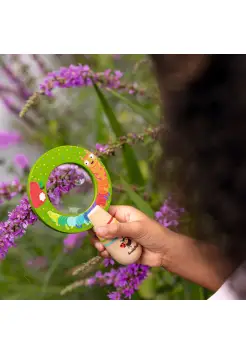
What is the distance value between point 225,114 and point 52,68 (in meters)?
0.35

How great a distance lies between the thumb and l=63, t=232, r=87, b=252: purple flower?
0.66 feet

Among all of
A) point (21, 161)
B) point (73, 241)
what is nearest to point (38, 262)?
point (73, 241)

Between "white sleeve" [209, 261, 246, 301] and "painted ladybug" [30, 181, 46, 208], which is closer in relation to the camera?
"painted ladybug" [30, 181, 46, 208]

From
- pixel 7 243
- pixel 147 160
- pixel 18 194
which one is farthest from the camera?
pixel 147 160

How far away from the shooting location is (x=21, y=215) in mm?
626

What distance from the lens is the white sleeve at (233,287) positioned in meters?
0.76

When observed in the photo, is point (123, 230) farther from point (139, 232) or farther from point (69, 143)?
point (69, 143)

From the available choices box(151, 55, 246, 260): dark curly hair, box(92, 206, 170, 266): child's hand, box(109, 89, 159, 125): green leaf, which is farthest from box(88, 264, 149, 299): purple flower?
box(109, 89, 159, 125): green leaf

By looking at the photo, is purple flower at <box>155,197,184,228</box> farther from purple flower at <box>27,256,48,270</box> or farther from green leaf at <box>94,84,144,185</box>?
purple flower at <box>27,256,48,270</box>

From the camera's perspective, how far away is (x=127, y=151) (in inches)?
30.6

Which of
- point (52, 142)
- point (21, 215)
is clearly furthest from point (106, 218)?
point (52, 142)

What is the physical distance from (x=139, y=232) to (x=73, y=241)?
0.23 metres

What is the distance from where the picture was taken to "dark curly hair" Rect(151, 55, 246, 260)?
2.48 ft
